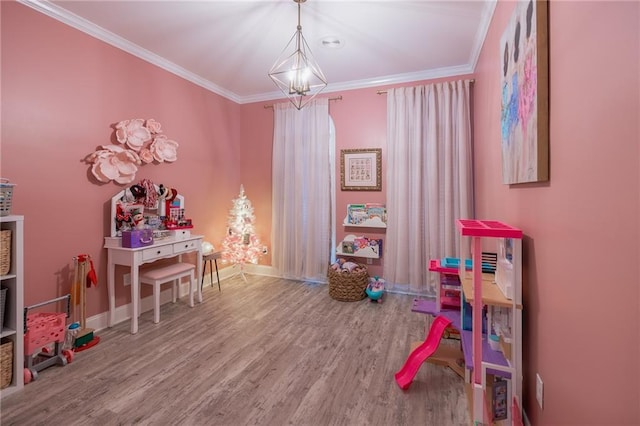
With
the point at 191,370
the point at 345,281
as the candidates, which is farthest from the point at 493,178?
the point at 191,370

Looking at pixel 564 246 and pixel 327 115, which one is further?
pixel 327 115

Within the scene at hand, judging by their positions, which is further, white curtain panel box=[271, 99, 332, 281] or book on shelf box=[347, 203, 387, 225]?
white curtain panel box=[271, 99, 332, 281]

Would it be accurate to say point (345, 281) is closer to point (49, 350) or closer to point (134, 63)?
point (49, 350)

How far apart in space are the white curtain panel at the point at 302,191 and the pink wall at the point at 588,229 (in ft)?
9.37

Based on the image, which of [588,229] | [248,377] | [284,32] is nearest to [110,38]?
[284,32]

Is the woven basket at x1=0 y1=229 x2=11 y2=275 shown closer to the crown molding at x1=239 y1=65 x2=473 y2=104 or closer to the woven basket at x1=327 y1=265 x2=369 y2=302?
the woven basket at x1=327 y1=265 x2=369 y2=302

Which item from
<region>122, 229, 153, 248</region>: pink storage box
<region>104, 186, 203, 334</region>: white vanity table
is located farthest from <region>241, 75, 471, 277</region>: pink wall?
<region>122, 229, 153, 248</region>: pink storage box

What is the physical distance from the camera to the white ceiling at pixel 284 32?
2.42 metres

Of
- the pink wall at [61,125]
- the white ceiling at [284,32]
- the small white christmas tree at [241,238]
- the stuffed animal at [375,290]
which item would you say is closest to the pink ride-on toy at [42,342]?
the pink wall at [61,125]

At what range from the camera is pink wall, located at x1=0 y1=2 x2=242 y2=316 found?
2.25m

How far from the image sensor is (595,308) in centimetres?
94

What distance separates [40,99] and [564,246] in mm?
3556

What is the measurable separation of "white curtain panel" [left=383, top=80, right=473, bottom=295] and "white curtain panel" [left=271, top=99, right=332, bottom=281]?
884 mm

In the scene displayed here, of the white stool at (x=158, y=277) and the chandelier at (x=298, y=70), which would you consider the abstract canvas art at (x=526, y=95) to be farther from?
the white stool at (x=158, y=277)
